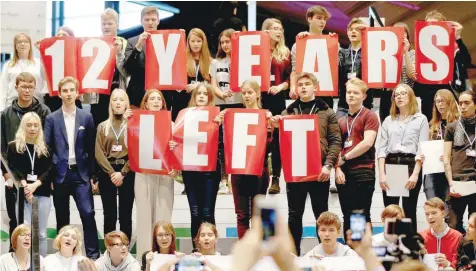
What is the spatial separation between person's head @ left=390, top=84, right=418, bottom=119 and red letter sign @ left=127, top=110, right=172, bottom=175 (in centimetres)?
205

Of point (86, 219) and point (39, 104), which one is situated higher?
point (39, 104)

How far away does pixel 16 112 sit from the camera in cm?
1014

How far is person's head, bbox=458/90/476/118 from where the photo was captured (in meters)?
9.64

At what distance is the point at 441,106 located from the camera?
9930mm

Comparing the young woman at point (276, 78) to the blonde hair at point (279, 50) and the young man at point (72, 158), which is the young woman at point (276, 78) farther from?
the young man at point (72, 158)

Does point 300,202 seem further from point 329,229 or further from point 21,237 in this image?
point 21,237

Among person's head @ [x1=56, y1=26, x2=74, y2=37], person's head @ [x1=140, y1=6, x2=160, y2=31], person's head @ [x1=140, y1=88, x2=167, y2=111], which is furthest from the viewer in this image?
person's head @ [x1=56, y1=26, x2=74, y2=37]

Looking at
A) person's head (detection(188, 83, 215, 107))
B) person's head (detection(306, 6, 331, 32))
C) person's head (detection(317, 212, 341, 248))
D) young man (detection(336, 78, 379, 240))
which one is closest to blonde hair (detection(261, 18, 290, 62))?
person's head (detection(306, 6, 331, 32))

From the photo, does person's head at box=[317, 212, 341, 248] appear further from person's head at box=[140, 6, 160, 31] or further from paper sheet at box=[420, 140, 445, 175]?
person's head at box=[140, 6, 160, 31]

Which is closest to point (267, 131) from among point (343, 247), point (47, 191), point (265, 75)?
point (265, 75)

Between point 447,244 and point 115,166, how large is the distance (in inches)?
119

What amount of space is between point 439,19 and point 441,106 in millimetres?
1222

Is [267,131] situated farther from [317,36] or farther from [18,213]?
[18,213]

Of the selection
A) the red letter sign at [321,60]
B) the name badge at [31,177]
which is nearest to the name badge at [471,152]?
the red letter sign at [321,60]
